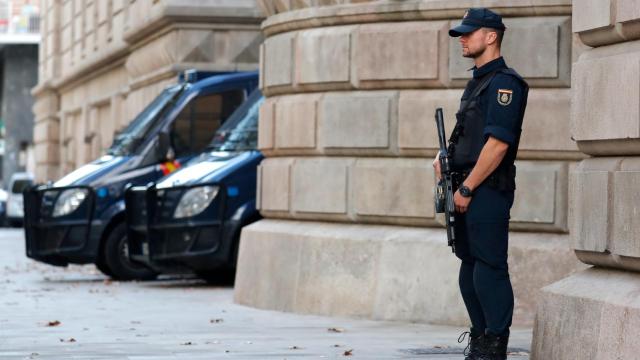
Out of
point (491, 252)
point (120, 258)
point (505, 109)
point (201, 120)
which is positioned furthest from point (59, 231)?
point (505, 109)

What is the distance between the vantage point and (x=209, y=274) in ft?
57.7

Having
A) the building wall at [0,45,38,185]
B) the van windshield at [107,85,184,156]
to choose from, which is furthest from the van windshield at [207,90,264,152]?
the building wall at [0,45,38,185]

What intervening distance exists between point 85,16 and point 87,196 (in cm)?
1975

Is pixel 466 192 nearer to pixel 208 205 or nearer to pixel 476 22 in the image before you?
pixel 476 22

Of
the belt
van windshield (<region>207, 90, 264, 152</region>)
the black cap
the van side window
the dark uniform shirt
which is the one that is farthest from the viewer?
the van side window

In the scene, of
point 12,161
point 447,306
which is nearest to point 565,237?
point 447,306

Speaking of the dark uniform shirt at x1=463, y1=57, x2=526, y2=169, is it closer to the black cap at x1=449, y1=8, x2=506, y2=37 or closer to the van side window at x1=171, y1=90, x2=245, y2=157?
the black cap at x1=449, y1=8, x2=506, y2=37

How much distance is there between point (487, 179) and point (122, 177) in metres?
10.4

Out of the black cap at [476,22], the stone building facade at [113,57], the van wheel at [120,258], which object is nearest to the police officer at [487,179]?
the black cap at [476,22]

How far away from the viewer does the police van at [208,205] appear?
634 inches

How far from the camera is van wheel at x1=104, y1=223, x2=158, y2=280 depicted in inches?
717

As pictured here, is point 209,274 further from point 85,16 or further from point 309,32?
point 85,16

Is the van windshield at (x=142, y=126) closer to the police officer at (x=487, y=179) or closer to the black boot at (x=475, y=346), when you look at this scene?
the police officer at (x=487, y=179)

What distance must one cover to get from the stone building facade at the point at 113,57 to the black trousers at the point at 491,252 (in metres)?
14.1
